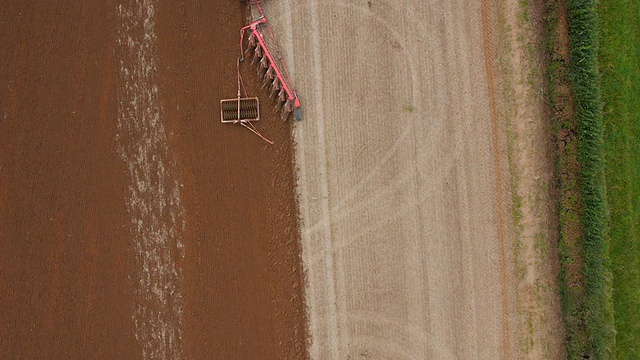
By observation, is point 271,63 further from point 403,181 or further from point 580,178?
point 580,178

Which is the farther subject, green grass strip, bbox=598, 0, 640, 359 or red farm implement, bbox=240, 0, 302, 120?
red farm implement, bbox=240, 0, 302, 120

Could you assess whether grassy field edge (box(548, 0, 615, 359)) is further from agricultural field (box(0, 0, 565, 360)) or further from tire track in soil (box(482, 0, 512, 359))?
tire track in soil (box(482, 0, 512, 359))

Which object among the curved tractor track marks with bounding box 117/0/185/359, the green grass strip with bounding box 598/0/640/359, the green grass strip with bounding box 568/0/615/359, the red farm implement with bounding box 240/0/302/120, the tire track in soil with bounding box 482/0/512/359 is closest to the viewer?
the green grass strip with bounding box 568/0/615/359

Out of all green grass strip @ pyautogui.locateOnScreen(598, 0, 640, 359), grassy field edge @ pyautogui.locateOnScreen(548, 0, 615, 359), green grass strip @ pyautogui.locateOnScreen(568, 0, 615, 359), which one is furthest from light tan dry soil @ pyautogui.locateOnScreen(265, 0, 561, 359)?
green grass strip @ pyautogui.locateOnScreen(598, 0, 640, 359)

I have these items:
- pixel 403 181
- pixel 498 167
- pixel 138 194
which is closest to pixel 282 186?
pixel 403 181

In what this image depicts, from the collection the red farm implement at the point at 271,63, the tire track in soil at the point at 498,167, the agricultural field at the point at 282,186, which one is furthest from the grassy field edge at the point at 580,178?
the red farm implement at the point at 271,63

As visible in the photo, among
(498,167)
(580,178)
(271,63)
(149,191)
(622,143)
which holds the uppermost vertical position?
(271,63)

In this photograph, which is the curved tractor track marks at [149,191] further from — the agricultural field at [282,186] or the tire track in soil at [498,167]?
the tire track in soil at [498,167]
